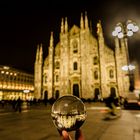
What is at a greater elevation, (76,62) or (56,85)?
(76,62)

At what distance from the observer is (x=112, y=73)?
3562cm

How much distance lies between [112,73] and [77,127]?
34603 mm

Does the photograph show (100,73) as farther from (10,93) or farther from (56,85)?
(10,93)

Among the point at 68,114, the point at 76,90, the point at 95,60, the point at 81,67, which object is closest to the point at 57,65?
the point at 81,67

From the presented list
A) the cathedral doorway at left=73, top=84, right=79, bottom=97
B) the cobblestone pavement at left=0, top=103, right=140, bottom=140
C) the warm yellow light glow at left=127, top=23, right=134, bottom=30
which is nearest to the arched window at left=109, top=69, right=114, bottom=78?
the cathedral doorway at left=73, top=84, right=79, bottom=97

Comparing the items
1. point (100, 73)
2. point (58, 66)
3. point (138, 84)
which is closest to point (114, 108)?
point (138, 84)

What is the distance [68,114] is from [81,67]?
116ft

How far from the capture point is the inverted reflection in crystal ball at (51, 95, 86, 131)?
2.43 m

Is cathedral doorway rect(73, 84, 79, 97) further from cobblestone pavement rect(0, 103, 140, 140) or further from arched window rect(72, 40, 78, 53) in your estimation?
cobblestone pavement rect(0, 103, 140, 140)

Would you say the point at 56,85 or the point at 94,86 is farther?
the point at 56,85

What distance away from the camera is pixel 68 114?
8.01 ft

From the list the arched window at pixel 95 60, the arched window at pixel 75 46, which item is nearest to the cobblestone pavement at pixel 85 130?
the arched window at pixel 95 60

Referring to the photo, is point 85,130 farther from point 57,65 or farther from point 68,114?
point 57,65

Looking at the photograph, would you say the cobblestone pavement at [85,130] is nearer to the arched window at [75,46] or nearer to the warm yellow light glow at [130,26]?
the warm yellow light glow at [130,26]
